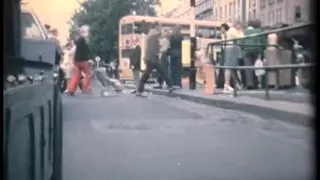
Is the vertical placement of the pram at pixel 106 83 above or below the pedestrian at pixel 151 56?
below

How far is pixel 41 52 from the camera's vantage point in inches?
80.0

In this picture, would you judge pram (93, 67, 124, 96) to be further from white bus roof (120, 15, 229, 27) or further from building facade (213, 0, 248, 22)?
building facade (213, 0, 248, 22)

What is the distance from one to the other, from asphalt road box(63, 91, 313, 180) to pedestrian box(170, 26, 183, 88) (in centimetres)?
11

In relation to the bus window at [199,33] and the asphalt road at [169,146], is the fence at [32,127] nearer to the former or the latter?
the asphalt road at [169,146]

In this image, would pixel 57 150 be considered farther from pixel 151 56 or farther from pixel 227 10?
pixel 227 10

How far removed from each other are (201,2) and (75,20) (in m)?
0.37

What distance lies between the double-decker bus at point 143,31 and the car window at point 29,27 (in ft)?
0.78

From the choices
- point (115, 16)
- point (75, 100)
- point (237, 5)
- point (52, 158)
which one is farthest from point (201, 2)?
point (52, 158)

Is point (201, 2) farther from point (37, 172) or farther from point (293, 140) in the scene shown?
point (37, 172)

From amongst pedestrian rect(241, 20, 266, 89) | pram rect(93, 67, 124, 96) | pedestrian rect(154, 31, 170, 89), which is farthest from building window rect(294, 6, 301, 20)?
pram rect(93, 67, 124, 96)

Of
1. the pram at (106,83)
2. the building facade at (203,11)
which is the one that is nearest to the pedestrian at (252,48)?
the building facade at (203,11)

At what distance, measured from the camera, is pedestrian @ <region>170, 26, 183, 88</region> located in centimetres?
216

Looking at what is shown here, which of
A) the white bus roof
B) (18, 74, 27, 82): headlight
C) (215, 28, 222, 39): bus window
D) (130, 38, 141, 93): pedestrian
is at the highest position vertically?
the white bus roof

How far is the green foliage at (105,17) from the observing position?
2076 millimetres
